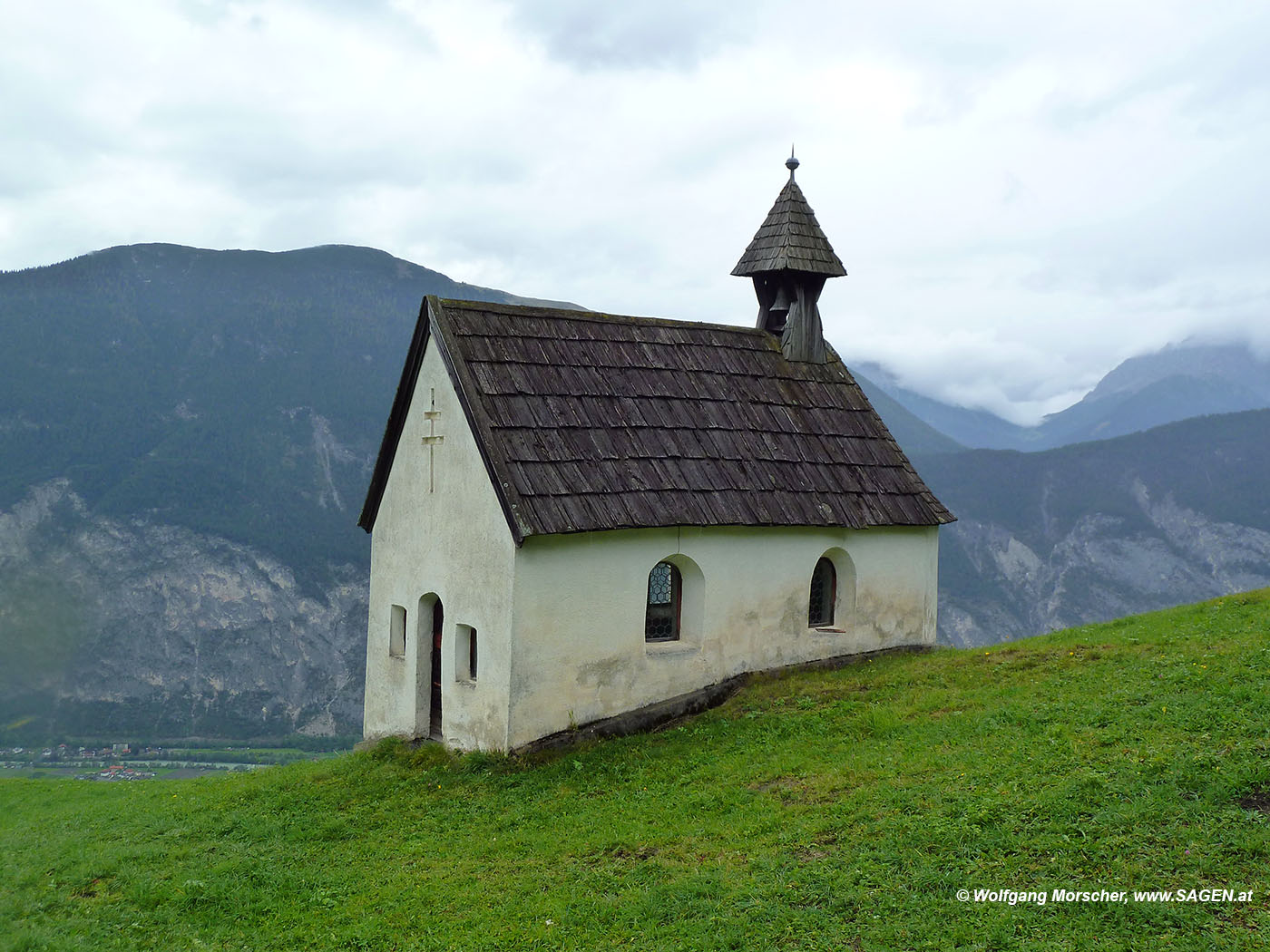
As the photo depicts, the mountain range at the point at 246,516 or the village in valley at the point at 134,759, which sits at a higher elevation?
the mountain range at the point at 246,516

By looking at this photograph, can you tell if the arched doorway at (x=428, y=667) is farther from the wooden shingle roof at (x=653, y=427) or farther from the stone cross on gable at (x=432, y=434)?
the wooden shingle roof at (x=653, y=427)

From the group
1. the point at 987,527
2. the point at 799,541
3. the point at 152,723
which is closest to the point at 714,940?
the point at 799,541

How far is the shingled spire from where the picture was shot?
1897cm

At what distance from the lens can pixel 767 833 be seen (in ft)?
31.2

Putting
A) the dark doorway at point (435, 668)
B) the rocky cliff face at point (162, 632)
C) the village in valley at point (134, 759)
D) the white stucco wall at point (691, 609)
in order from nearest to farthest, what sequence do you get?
the white stucco wall at point (691, 609)
the dark doorway at point (435, 668)
the village in valley at point (134, 759)
the rocky cliff face at point (162, 632)

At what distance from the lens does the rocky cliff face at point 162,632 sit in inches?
3824

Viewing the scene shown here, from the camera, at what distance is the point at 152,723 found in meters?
95.1

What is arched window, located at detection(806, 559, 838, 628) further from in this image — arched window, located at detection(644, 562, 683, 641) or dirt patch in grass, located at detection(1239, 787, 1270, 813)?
dirt patch in grass, located at detection(1239, 787, 1270, 813)

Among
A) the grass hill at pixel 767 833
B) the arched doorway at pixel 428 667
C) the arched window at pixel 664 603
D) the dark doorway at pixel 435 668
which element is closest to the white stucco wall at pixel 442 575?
the arched doorway at pixel 428 667

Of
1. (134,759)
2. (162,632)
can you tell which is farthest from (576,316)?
(162,632)

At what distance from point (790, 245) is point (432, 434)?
27.2 feet

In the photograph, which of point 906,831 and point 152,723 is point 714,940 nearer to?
point 906,831

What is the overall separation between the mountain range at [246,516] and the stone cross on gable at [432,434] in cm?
9022

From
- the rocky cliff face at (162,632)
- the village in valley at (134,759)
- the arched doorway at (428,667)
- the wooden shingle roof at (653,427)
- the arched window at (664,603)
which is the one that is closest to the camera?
the wooden shingle roof at (653,427)
